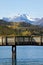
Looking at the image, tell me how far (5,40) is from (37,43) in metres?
4.10

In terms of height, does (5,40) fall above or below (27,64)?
above

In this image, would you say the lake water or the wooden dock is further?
the lake water

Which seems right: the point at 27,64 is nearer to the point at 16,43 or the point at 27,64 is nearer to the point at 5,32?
the point at 16,43

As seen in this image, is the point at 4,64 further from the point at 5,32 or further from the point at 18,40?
the point at 5,32

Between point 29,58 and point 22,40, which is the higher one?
point 22,40

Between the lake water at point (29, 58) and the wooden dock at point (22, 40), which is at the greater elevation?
the wooden dock at point (22, 40)

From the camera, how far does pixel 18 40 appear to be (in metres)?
37.0

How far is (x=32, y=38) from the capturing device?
121 feet

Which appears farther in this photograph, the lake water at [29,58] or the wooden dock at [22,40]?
the lake water at [29,58]

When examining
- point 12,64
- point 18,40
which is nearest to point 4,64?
point 12,64

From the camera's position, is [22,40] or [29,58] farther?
[29,58]

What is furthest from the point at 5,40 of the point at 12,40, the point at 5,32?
the point at 5,32

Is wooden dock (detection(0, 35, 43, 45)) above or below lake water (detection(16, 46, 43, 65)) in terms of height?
above

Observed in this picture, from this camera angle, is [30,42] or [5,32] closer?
[30,42]
